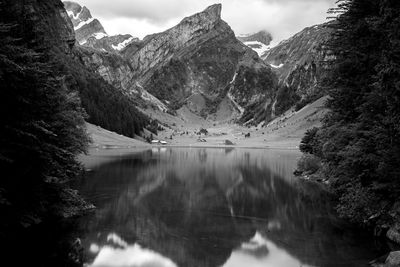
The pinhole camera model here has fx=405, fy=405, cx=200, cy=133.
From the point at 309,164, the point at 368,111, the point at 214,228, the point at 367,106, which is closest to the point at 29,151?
the point at 214,228

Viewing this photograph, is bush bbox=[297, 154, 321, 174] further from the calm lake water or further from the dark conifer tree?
the dark conifer tree

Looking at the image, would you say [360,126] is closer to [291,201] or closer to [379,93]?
[379,93]

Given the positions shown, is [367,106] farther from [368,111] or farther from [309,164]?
[309,164]

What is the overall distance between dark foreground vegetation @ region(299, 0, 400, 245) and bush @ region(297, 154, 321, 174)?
34244 mm

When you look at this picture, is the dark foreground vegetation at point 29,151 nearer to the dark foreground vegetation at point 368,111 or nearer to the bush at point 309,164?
the dark foreground vegetation at point 368,111

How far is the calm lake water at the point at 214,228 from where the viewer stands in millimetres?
26594

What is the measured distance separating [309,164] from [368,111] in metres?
48.0

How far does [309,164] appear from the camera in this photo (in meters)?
77.8

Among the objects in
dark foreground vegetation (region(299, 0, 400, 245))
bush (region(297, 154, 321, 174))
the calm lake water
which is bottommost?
the calm lake water

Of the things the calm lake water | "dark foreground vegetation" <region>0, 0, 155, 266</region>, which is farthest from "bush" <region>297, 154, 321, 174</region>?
"dark foreground vegetation" <region>0, 0, 155, 266</region>

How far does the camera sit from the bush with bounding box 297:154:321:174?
7631 centimetres

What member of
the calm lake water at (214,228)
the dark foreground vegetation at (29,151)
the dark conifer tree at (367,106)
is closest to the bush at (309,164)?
the calm lake water at (214,228)

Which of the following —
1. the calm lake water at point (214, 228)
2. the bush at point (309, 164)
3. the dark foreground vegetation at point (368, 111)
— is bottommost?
the calm lake water at point (214, 228)

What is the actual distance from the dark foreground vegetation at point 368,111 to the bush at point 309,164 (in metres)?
34.2
